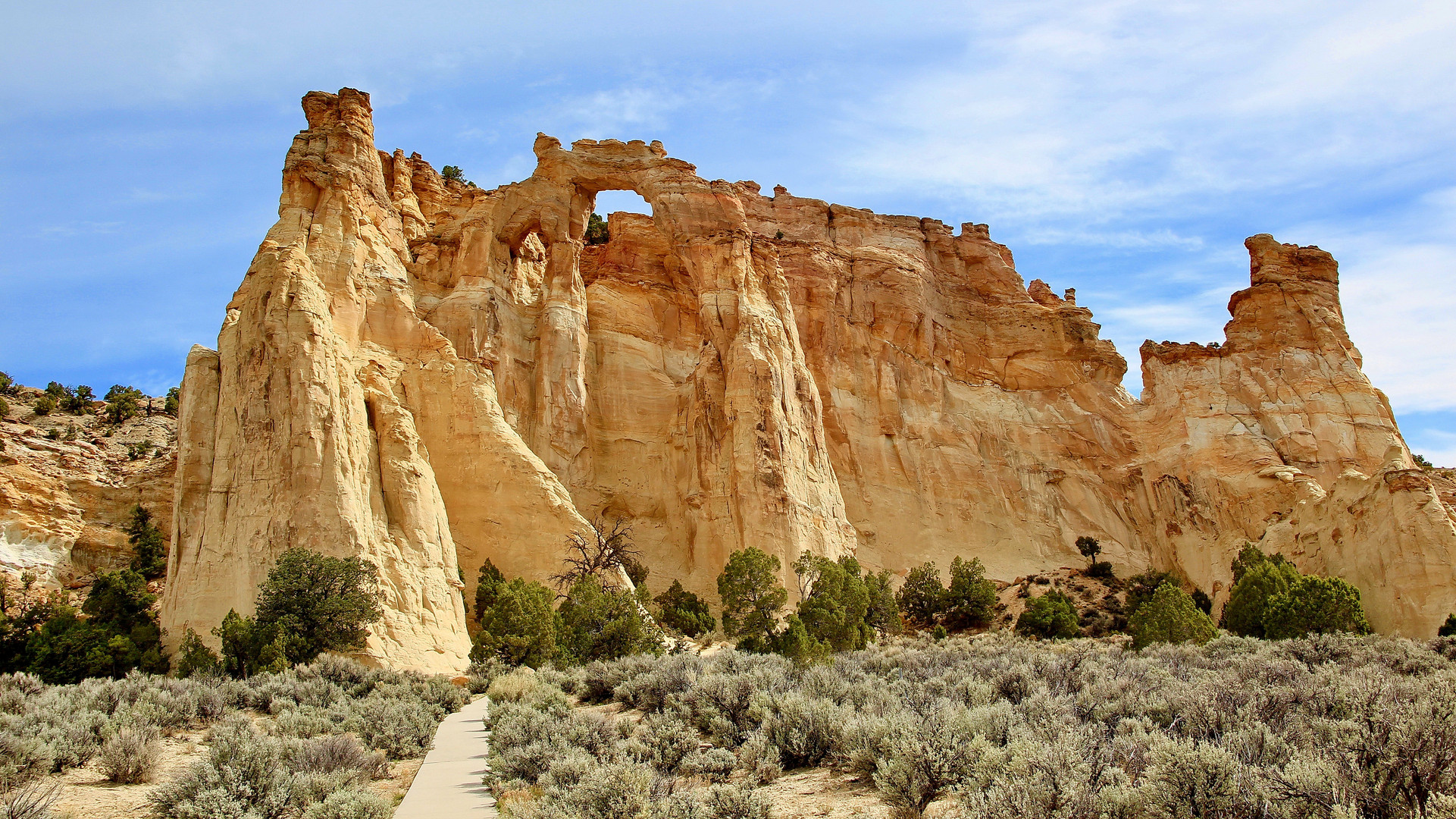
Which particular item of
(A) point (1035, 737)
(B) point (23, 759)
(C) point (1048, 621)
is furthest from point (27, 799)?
(C) point (1048, 621)

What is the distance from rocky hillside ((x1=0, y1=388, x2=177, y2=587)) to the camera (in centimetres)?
3544

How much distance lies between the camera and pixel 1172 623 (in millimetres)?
26734

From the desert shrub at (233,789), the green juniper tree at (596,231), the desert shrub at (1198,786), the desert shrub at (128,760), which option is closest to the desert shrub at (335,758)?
the desert shrub at (233,789)

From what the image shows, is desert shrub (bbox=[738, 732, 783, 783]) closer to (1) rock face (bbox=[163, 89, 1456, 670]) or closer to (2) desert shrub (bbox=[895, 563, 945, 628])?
(1) rock face (bbox=[163, 89, 1456, 670])

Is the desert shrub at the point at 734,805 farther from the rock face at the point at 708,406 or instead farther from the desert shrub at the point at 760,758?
the rock face at the point at 708,406

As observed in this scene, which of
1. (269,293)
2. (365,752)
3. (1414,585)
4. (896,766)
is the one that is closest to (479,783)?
(365,752)

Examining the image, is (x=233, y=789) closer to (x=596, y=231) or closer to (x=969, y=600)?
(x=969, y=600)

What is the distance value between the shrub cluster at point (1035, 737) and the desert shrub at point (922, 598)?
986 inches

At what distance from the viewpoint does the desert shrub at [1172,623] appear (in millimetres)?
26344

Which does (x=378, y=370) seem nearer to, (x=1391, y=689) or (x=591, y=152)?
(x=591, y=152)

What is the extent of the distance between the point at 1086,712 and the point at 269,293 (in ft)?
99.0

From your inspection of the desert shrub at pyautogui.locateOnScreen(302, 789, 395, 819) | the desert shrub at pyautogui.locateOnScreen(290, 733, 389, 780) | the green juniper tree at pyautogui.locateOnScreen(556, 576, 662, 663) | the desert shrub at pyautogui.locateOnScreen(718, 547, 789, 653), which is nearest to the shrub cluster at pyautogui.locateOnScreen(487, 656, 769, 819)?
the desert shrub at pyautogui.locateOnScreen(302, 789, 395, 819)

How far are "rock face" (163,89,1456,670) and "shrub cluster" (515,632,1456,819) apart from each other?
55.1ft

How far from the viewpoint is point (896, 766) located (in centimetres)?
847
